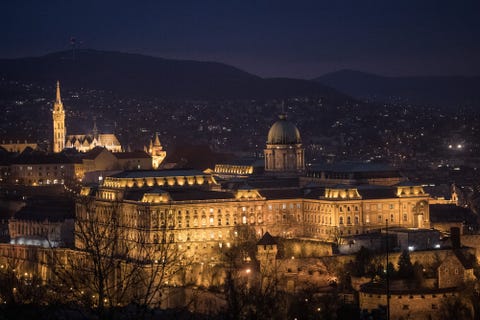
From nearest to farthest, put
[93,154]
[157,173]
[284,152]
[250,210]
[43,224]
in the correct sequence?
[250,210] → [157,173] → [43,224] → [284,152] → [93,154]

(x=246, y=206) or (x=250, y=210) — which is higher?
(x=246, y=206)

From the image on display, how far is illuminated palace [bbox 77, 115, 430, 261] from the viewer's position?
113250 millimetres

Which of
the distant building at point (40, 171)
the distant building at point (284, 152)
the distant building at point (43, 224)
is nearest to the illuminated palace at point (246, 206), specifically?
the distant building at point (43, 224)

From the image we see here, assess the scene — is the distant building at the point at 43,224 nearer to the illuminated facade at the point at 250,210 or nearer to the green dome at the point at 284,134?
the illuminated facade at the point at 250,210

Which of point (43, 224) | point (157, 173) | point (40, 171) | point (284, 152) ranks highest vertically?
point (284, 152)

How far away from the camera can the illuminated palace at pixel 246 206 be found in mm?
113250

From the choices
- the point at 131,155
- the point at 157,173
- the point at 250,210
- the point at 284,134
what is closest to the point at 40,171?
the point at 131,155

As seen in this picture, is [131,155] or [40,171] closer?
[40,171]

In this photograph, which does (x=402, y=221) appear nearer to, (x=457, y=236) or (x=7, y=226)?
(x=457, y=236)

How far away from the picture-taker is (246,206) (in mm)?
118250

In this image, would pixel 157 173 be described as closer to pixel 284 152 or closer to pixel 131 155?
pixel 284 152

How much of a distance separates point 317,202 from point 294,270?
20.3m

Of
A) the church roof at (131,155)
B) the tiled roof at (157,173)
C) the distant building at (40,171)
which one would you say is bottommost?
the tiled roof at (157,173)

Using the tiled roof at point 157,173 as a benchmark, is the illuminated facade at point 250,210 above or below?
below
